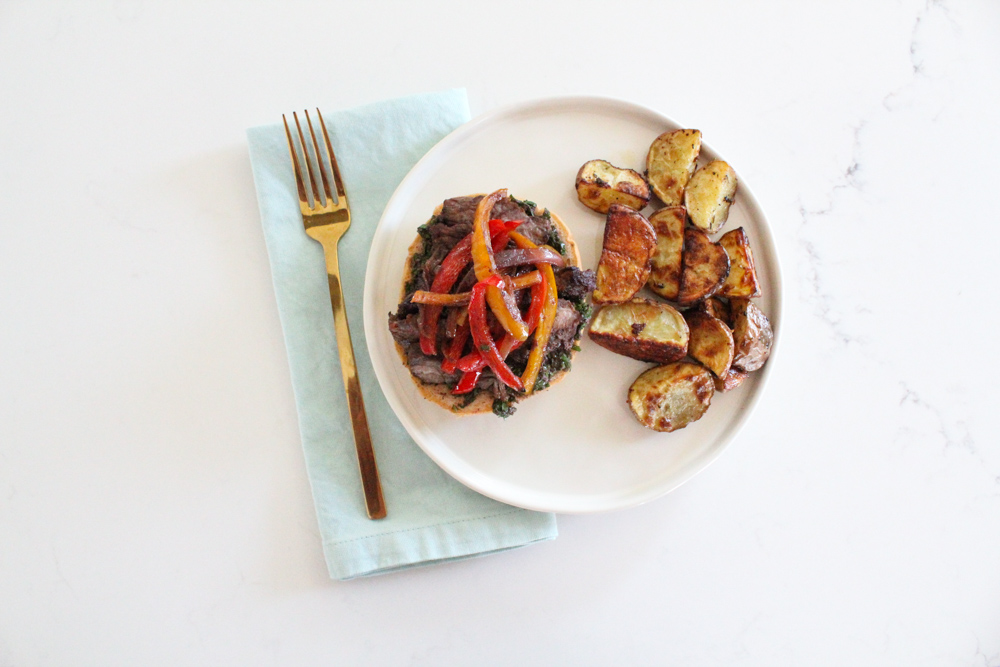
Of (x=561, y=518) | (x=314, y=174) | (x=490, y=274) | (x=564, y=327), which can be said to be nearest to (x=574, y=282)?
(x=564, y=327)

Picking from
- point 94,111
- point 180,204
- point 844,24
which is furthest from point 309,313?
point 844,24

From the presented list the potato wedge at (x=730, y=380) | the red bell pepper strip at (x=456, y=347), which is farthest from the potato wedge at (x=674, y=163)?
the red bell pepper strip at (x=456, y=347)

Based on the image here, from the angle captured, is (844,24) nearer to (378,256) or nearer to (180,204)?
(378,256)

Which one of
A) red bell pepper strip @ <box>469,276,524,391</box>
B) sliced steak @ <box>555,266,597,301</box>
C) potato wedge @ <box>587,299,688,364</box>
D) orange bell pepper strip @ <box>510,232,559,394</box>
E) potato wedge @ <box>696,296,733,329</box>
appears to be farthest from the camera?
potato wedge @ <box>696,296,733,329</box>

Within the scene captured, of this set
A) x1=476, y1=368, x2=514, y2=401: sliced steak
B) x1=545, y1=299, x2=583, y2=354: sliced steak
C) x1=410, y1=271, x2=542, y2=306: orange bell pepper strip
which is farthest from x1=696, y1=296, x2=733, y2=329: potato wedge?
x1=476, y1=368, x2=514, y2=401: sliced steak

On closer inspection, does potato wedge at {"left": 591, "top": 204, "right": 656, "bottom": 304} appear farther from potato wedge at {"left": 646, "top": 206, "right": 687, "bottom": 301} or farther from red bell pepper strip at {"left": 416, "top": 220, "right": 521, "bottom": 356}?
red bell pepper strip at {"left": 416, "top": 220, "right": 521, "bottom": 356}

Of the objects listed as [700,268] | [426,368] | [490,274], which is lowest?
[426,368]

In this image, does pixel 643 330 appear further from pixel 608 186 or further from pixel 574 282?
pixel 608 186
